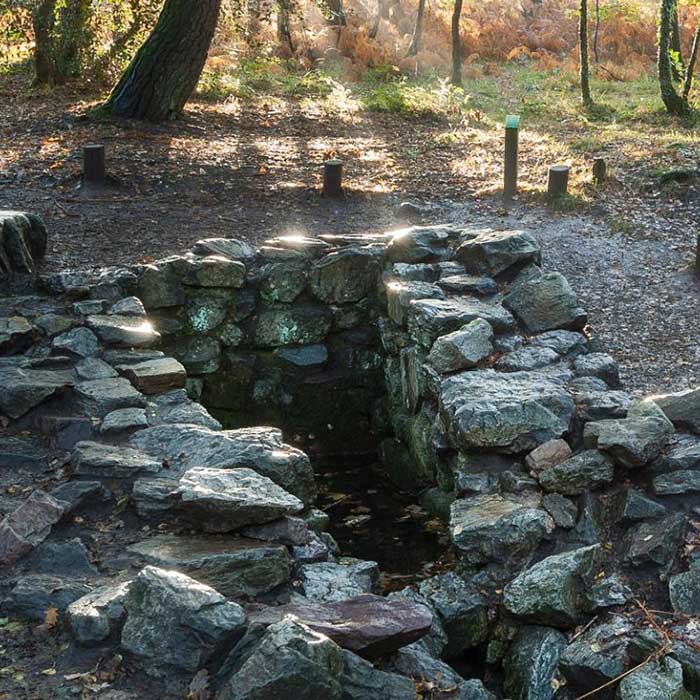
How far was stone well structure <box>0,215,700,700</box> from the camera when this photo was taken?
3.99 metres

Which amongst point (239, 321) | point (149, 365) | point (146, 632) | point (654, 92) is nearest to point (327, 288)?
point (239, 321)

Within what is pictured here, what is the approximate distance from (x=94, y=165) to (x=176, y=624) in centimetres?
707

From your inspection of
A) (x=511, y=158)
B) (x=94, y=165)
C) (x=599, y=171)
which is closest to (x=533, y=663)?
(x=511, y=158)

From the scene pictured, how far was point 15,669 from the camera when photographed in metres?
3.79

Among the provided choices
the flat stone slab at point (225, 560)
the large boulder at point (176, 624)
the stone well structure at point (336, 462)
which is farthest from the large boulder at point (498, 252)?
the large boulder at point (176, 624)

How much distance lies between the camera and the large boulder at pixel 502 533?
5.37 metres

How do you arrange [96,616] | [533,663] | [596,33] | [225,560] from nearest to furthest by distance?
[96,616] < [225,560] < [533,663] < [596,33]

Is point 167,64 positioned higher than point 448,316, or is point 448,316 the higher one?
point 167,64

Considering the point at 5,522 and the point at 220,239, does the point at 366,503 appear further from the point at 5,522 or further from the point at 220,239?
the point at 5,522

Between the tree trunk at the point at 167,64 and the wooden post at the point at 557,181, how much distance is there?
14.7ft

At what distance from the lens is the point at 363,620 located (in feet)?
13.4

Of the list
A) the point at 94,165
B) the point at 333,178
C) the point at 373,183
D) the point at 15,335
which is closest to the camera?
the point at 15,335

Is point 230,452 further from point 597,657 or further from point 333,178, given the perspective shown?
point 333,178

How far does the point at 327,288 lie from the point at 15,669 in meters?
4.94
